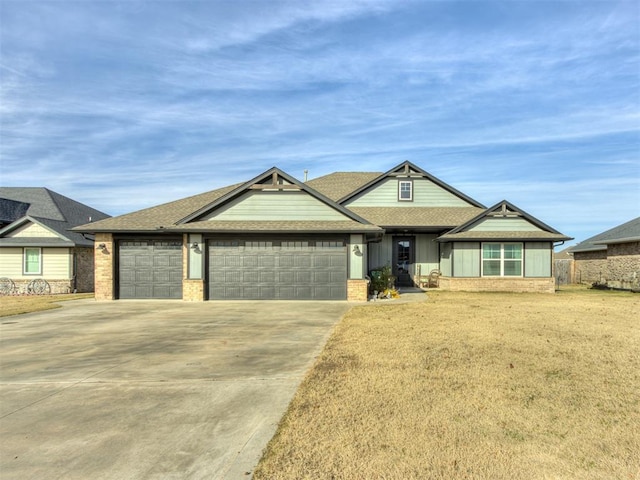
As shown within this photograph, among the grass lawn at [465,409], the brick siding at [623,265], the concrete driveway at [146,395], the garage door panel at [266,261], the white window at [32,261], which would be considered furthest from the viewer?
the brick siding at [623,265]

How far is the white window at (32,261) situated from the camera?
→ 23.8 metres

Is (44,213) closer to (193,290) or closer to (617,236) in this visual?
(193,290)

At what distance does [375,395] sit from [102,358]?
5.46 m

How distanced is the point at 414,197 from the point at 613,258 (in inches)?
569

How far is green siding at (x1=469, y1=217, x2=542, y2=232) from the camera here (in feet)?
72.1

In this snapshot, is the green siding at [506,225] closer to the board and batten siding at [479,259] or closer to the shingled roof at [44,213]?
the board and batten siding at [479,259]

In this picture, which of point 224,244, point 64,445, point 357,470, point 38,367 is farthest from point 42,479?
point 224,244

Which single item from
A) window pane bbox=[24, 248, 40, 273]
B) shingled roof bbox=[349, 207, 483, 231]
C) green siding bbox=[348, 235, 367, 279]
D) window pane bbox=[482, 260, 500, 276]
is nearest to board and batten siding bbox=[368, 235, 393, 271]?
shingled roof bbox=[349, 207, 483, 231]

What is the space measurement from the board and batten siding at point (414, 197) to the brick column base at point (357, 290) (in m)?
8.03

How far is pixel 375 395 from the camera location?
17.8 ft

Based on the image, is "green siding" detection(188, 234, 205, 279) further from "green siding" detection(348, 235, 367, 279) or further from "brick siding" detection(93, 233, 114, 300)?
"green siding" detection(348, 235, 367, 279)

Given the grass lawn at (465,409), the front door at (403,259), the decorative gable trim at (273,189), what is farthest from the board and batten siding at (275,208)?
the grass lawn at (465,409)

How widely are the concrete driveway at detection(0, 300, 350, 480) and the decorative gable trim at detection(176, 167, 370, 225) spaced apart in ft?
23.2

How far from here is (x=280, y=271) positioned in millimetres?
17734
